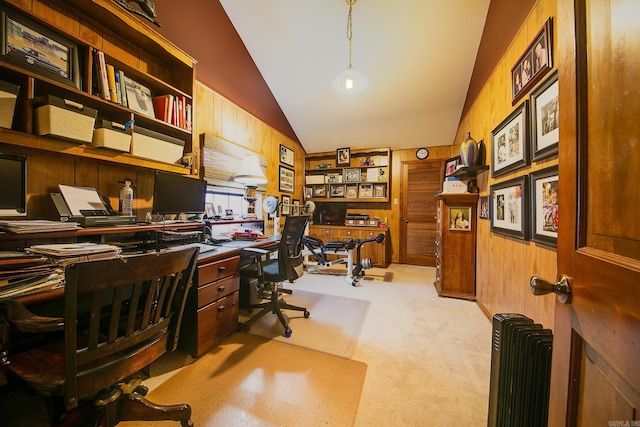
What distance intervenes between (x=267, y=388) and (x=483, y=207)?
2.78m

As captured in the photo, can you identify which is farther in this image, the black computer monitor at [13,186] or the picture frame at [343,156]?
the picture frame at [343,156]

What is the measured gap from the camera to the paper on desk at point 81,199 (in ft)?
4.61

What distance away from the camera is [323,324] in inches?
88.0

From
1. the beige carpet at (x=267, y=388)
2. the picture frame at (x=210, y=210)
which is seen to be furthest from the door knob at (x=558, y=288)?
the picture frame at (x=210, y=210)

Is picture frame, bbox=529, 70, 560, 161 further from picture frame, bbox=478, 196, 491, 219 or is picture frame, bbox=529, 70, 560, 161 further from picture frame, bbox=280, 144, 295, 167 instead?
picture frame, bbox=280, 144, 295, 167

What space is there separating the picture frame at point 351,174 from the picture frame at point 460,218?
2.22 metres

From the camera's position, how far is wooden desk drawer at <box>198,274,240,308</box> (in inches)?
65.5

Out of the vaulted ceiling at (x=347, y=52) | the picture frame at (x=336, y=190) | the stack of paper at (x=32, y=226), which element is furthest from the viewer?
the picture frame at (x=336, y=190)

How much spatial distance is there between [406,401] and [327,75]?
385 cm

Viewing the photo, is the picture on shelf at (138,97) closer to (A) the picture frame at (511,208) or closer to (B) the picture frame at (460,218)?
(A) the picture frame at (511,208)

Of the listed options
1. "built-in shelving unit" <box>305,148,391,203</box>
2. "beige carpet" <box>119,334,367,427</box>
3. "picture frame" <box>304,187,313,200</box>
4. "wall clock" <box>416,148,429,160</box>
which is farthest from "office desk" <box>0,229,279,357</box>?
"wall clock" <box>416,148,429,160</box>

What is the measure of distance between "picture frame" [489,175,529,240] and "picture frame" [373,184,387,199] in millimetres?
2476

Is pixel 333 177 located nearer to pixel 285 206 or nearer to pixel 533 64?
pixel 285 206

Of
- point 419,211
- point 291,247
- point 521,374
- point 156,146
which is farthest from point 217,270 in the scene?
point 419,211
